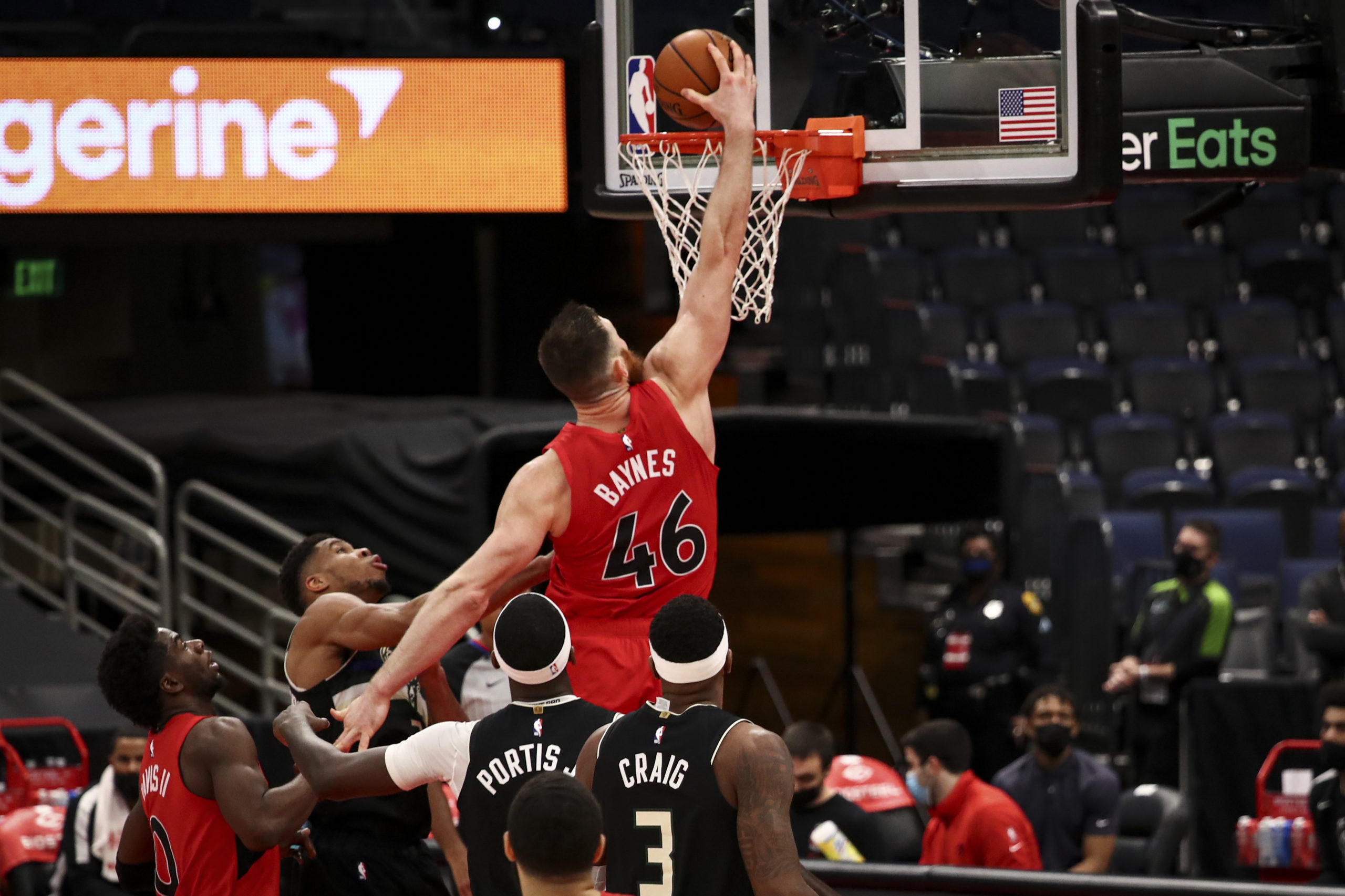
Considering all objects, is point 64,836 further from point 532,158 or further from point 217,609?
point 217,609

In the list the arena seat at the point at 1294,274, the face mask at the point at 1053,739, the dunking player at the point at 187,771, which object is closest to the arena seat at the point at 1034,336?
the arena seat at the point at 1294,274

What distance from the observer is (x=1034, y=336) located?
1446 cm

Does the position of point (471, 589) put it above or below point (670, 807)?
above

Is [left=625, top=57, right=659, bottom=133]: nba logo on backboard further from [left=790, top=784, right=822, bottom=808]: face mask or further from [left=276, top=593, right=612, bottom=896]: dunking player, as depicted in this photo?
[left=790, top=784, right=822, bottom=808]: face mask

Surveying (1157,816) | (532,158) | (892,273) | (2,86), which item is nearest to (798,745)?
(1157,816)

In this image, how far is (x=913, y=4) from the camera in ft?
18.6

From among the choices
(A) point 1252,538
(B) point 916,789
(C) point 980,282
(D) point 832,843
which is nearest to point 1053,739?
(B) point 916,789

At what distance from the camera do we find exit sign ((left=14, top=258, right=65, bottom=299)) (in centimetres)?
1345

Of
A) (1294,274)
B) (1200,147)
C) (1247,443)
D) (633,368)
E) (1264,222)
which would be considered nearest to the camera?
(633,368)

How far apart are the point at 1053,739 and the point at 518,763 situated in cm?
476

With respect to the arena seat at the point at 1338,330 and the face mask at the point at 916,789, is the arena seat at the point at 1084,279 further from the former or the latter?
the face mask at the point at 916,789

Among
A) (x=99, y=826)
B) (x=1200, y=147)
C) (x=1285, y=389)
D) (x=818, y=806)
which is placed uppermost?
(x=1200, y=147)

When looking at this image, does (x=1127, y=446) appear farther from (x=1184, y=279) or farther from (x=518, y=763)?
(x=518, y=763)

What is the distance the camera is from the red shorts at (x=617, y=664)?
16.6ft
